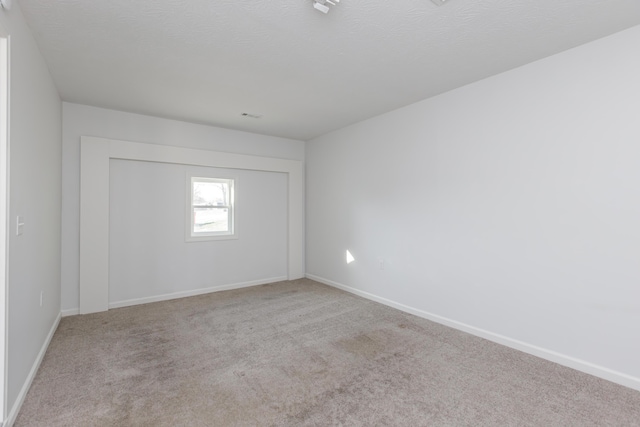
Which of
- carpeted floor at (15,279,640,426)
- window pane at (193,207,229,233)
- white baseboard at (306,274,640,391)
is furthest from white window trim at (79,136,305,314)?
white baseboard at (306,274,640,391)

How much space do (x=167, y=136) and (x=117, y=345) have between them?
269 cm

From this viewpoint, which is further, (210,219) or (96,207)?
(210,219)

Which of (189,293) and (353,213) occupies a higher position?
(353,213)

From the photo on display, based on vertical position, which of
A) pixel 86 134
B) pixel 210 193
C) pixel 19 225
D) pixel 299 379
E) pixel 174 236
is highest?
pixel 86 134

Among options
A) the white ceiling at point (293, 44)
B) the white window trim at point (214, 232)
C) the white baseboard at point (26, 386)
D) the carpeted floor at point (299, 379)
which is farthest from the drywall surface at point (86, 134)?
the white baseboard at point (26, 386)

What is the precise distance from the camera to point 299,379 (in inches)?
88.2

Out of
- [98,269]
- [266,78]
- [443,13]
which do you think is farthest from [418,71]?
[98,269]

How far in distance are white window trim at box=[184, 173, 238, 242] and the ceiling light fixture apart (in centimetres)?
321

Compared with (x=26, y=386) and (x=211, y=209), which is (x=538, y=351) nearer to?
(x=26, y=386)

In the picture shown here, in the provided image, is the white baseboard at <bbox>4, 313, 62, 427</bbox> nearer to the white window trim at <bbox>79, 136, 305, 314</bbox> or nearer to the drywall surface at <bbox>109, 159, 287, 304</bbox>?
the white window trim at <bbox>79, 136, 305, 314</bbox>

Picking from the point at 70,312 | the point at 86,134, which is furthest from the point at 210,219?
the point at 70,312

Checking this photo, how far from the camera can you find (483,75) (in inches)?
113

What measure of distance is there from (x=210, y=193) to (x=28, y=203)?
256cm

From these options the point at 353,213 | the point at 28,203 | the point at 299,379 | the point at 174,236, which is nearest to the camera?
the point at 28,203
